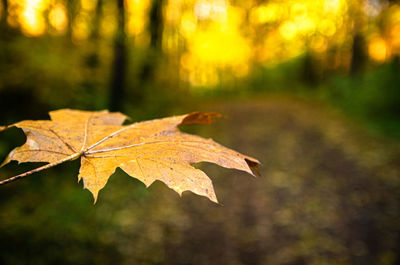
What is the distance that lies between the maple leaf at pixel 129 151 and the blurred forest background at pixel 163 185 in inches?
110

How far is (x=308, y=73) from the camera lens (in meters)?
19.0

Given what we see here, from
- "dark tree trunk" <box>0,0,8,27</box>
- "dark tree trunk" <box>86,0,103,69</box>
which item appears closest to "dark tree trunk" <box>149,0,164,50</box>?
"dark tree trunk" <box>86,0,103,69</box>

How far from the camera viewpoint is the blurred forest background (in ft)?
11.5

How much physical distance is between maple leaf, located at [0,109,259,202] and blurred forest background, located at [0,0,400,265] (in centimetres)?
279

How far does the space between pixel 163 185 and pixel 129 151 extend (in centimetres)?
474

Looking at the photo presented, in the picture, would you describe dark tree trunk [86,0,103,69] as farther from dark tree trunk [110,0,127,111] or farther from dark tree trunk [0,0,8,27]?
dark tree trunk [0,0,8,27]

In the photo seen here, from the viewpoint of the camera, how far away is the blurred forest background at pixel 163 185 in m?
3.50

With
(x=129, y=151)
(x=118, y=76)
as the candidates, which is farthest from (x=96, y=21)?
(x=129, y=151)

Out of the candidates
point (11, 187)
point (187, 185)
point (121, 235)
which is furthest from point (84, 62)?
point (187, 185)

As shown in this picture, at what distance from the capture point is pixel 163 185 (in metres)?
5.43

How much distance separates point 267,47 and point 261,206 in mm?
20355

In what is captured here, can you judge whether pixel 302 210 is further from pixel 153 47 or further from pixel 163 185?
pixel 153 47

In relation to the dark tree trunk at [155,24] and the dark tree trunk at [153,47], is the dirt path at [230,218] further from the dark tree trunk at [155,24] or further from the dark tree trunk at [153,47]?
the dark tree trunk at [155,24]

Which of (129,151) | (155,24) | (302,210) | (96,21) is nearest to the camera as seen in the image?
(129,151)
